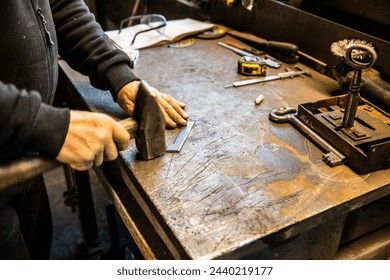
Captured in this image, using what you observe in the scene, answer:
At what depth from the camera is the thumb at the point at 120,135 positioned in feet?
2.85

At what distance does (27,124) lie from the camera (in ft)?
2.45

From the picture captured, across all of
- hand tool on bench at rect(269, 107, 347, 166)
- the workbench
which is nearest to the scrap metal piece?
the workbench

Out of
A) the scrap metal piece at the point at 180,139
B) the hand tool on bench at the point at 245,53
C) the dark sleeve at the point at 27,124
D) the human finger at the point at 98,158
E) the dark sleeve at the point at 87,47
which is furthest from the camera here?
the hand tool on bench at the point at 245,53

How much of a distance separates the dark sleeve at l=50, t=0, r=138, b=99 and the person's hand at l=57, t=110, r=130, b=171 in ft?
1.00

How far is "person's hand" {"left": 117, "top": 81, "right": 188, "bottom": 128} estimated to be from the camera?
1.09 meters

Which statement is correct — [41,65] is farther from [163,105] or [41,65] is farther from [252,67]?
[252,67]

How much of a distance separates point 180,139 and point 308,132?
1.15ft

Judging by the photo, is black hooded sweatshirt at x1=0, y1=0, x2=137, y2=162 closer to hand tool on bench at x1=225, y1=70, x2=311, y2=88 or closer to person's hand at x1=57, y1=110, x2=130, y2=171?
person's hand at x1=57, y1=110, x2=130, y2=171

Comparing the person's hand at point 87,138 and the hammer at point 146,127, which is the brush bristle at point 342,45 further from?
the person's hand at point 87,138

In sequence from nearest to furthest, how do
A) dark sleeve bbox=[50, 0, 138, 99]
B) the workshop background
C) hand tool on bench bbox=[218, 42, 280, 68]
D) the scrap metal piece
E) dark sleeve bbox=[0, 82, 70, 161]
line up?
dark sleeve bbox=[0, 82, 70, 161], the scrap metal piece, dark sleeve bbox=[50, 0, 138, 99], the workshop background, hand tool on bench bbox=[218, 42, 280, 68]

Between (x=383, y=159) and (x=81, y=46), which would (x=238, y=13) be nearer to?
(x=81, y=46)

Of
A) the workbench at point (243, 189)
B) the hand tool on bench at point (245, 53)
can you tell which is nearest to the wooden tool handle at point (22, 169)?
the workbench at point (243, 189)

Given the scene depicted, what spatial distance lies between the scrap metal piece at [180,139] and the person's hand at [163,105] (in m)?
0.02

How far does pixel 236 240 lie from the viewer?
0.74 meters
